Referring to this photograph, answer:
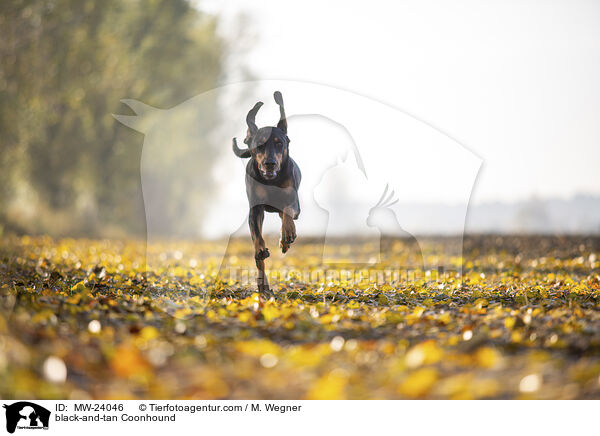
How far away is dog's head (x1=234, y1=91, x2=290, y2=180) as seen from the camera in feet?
18.4

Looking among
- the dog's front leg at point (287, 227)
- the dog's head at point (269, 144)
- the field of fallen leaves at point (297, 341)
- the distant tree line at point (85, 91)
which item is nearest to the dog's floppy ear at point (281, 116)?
the dog's head at point (269, 144)

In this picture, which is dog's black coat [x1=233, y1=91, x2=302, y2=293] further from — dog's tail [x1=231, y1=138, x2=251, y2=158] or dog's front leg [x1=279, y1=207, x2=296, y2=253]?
dog's tail [x1=231, y1=138, x2=251, y2=158]

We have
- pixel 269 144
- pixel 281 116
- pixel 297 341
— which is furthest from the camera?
pixel 281 116

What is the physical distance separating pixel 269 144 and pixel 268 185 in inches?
21.2

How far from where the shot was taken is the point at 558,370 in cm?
313

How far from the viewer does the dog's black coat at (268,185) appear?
574 cm

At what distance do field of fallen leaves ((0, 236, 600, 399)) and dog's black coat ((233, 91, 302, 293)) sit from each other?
67 cm

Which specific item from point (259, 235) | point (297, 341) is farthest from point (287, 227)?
point (297, 341)

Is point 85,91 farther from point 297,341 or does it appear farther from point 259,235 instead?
point 297,341

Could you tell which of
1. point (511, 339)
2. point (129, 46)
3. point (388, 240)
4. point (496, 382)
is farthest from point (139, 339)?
point (129, 46)

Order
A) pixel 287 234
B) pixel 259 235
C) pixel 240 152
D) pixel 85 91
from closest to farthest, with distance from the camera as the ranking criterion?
pixel 259 235, pixel 287 234, pixel 240 152, pixel 85 91
